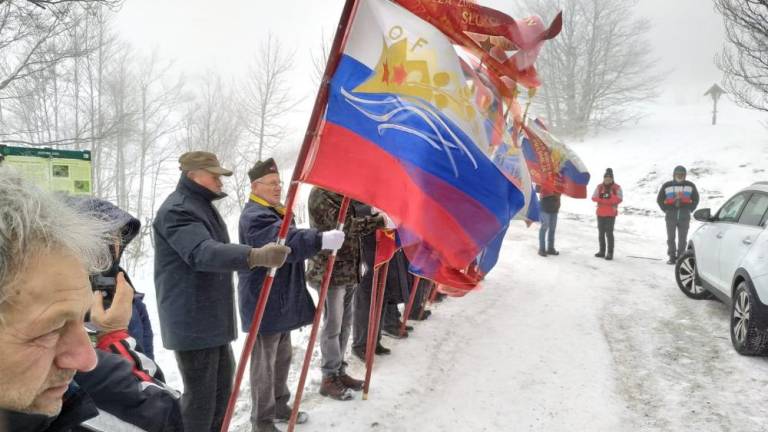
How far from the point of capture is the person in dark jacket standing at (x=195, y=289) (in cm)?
278

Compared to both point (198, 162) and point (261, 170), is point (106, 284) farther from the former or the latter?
point (261, 170)

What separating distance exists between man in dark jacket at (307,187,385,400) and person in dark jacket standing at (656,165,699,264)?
27.0ft

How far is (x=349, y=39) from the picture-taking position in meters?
2.75

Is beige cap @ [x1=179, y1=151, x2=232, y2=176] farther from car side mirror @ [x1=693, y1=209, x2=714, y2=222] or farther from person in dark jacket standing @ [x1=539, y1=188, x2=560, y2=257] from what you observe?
person in dark jacket standing @ [x1=539, y1=188, x2=560, y2=257]

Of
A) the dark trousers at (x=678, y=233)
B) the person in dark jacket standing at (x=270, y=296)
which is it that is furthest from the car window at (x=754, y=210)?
the person in dark jacket standing at (x=270, y=296)

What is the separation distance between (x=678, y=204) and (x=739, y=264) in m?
5.18

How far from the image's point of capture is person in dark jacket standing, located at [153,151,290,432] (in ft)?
9.11

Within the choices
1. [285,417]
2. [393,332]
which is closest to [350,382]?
[285,417]

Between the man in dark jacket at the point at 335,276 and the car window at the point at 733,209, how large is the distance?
16.2ft

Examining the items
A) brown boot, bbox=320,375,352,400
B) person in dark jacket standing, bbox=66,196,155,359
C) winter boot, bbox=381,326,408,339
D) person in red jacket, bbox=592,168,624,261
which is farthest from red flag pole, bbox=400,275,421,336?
person in red jacket, bbox=592,168,624,261

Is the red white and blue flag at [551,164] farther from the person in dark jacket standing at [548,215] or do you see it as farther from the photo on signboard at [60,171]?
the photo on signboard at [60,171]

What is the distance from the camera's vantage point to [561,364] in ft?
16.1

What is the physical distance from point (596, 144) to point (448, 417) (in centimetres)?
3285

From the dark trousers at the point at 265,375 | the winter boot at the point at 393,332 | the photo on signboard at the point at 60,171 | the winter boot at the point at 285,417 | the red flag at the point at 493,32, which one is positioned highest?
the red flag at the point at 493,32
